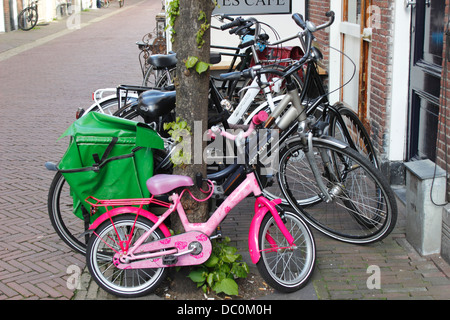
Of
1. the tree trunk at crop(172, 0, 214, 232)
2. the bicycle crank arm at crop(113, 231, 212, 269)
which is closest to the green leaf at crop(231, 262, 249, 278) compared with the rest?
the bicycle crank arm at crop(113, 231, 212, 269)

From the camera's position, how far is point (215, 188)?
4223mm

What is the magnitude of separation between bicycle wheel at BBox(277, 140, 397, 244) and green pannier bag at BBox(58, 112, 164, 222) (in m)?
1.17

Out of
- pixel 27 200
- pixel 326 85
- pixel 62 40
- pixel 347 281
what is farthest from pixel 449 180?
pixel 62 40

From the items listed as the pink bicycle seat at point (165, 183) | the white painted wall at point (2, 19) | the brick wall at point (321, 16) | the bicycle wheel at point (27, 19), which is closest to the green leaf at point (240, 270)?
the pink bicycle seat at point (165, 183)

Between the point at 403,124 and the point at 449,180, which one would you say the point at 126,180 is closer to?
the point at 449,180

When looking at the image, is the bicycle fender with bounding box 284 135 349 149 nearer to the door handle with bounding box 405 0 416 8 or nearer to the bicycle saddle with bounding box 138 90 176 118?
the bicycle saddle with bounding box 138 90 176 118

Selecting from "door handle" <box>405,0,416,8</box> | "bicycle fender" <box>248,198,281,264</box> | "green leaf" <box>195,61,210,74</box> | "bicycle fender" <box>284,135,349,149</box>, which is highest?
"door handle" <box>405,0,416,8</box>

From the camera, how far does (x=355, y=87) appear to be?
742 centimetres

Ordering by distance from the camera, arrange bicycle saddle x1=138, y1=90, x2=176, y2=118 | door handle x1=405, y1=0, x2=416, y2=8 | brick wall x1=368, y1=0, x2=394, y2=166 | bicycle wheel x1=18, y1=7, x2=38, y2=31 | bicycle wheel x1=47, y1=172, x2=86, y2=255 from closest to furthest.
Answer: bicycle wheel x1=47, y1=172, x2=86, y2=255 → bicycle saddle x1=138, y1=90, x2=176, y2=118 → door handle x1=405, y1=0, x2=416, y2=8 → brick wall x1=368, y1=0, x2=394, y2=166 → bicycle wheel x1=18, y1=7, x2=38, y2=31

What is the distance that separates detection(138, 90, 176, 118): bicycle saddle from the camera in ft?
15.7

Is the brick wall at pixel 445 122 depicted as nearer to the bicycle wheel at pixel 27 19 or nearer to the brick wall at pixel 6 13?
the brick wall at pixel 6 13

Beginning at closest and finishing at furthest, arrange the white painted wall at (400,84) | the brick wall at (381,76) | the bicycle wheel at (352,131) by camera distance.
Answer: the bicycle wheel at (352,131), the white painted wall at (400,84), the brick wall at (381,76)

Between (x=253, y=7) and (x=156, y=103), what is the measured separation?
5905mm

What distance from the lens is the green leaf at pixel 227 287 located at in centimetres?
399
